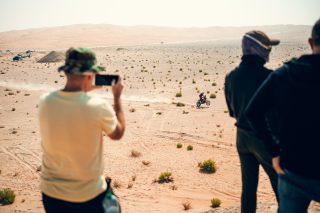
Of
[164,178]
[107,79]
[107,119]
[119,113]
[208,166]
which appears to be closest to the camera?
[107,119]

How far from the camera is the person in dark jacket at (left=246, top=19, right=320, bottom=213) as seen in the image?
232 cm

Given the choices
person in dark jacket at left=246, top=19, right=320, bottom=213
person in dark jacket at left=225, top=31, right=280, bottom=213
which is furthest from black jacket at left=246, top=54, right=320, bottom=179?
person in dark jacket at left=225, top=31, right=280, bottom=213

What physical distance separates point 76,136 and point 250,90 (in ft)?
6.32

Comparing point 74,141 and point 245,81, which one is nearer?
point 74,141

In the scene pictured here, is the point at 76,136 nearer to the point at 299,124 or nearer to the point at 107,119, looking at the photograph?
the point at 107,119

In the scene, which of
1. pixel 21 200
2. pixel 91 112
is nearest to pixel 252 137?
pixel 91 112

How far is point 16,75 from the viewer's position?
40.7 meters

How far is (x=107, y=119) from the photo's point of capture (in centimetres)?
246

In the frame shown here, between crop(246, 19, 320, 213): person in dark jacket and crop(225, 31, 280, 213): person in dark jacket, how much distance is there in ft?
2.90

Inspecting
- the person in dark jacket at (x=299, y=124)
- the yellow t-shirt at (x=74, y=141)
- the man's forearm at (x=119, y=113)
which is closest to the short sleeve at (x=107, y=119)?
the yellow t-shirt at (x=74, y=141)

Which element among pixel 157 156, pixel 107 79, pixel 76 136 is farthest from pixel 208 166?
pixel 76 136

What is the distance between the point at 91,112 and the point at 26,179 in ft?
25.3

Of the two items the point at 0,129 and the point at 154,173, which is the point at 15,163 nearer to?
the point at 154,173

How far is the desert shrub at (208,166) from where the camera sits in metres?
9.43
